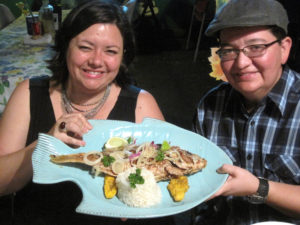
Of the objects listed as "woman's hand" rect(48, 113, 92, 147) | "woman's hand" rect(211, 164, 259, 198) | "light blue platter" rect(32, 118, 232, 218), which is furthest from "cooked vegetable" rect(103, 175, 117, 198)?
"woman's hand" rect(211, 164, 259, 198)

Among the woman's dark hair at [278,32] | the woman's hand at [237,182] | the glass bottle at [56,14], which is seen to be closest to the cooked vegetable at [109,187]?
the woman's hand at [237,182]

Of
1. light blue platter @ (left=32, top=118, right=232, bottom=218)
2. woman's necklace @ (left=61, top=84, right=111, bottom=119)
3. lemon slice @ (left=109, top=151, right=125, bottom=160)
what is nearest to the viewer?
light blue platter @ (left=32, top=118, right=232, bottom=218)

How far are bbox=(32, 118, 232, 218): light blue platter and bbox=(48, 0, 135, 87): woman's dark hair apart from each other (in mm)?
585

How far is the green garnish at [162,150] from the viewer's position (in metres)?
1.60

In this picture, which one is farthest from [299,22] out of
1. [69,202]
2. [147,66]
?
[147,66]

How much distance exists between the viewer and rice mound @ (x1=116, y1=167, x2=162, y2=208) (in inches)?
51.1

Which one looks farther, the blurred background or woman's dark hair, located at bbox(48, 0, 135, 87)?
the blurred background

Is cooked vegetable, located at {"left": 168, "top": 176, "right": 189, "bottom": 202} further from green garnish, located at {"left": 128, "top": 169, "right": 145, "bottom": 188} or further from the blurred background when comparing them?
the blurred background

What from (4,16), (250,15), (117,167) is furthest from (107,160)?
(4,16)

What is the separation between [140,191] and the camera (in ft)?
4.32

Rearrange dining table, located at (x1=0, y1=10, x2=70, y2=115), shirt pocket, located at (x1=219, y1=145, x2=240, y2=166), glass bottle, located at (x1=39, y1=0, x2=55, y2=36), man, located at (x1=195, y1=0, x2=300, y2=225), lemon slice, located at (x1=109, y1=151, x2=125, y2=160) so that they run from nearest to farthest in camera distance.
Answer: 1. man, located at (x1=195, y1=0, x2=300, y2=225)
2. lemon slice, located at (x1=109, y1=151, x2=125, y2=160)
3. shirt pocket, located at (x1=219, y1=145, x2=240, y2=166)
4. dining table, located at (x1=0, y1=10, x2=70, y2=115)
5. glass bottle, located at (x1=39, y1=0, x2=55, y2=36)

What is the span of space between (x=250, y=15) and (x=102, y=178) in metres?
1.07

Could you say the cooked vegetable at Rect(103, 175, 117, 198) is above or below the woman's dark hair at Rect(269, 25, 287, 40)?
below

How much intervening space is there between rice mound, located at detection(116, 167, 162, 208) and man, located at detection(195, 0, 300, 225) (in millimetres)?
315
